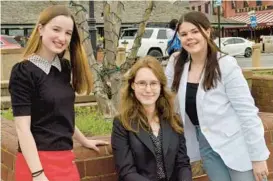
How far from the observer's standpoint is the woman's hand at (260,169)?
8.86 ft

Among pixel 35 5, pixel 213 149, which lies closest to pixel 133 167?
pixel 213 149

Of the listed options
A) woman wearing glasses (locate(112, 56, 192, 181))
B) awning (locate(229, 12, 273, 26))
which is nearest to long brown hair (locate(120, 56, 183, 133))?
woman wearing glasses (locate(112, 56, 192, 181))

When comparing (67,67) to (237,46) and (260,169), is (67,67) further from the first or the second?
(237,46)

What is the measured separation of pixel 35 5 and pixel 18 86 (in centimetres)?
3071

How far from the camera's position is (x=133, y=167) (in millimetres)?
2609

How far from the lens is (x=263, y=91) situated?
8.02 m

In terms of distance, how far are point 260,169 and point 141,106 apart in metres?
0.81

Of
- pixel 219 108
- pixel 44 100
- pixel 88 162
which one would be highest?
pixel 44 100

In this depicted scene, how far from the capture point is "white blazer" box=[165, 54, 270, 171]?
2676 millimetres

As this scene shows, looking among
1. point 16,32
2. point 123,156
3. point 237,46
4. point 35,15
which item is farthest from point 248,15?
point 123,156

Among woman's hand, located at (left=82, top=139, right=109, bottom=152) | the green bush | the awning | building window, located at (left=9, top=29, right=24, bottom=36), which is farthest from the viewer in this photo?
the awning

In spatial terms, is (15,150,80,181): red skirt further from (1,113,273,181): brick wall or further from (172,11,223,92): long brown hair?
(172,11,223,92): long brown hair

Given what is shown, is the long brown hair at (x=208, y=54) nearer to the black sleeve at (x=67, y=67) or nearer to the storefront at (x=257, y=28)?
the black sleeve at (x=67, y=67)

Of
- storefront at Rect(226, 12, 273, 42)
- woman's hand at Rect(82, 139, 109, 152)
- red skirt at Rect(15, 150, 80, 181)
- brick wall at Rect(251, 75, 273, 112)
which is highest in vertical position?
storefront at Rect(226, 12, 273, 42)
